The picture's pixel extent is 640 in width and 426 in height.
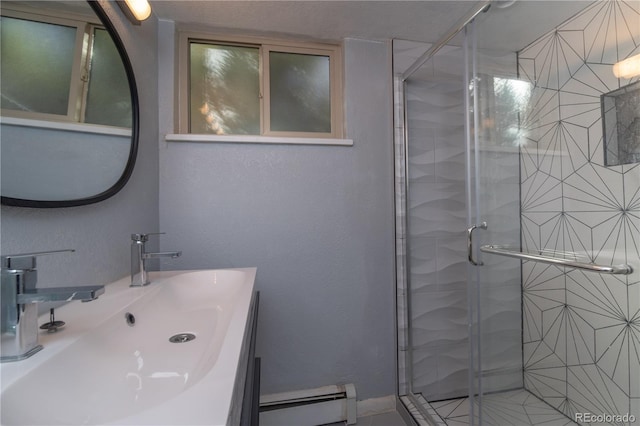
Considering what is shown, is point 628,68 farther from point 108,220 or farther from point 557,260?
point 108,220

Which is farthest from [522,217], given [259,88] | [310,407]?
[259,88]

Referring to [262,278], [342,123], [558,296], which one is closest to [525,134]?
[558,296]

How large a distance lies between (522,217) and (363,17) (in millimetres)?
1309

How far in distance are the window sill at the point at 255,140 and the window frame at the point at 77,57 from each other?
0.55 m

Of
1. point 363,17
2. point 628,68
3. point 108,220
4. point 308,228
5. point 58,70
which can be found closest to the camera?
point 58,70

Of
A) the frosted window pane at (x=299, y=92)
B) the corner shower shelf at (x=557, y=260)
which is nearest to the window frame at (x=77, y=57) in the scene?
the frosted window pane at (x=299, y=92)

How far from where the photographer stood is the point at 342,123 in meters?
1.67

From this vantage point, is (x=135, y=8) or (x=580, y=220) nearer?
(x=135, y=8)

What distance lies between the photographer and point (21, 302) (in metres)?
0.47

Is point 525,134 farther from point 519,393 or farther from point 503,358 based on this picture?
point 519,393

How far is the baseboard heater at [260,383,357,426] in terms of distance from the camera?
1.45m

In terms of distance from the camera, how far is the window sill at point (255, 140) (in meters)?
1.43

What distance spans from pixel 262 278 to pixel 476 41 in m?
1.61

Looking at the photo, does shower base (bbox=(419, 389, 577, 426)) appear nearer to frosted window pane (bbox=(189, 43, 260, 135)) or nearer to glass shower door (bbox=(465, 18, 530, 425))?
glass shower door (bbox=(465, 18, 530, 425))
